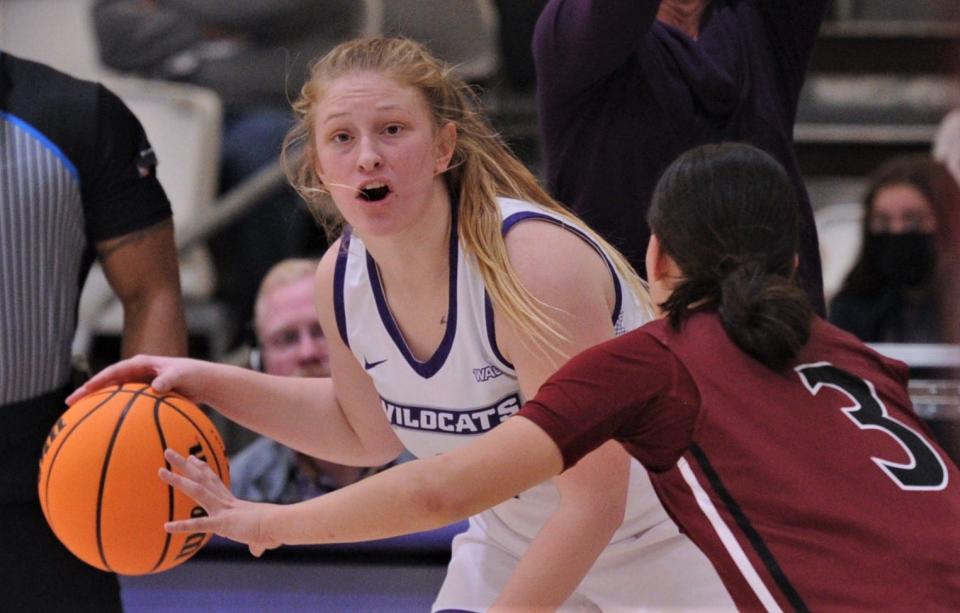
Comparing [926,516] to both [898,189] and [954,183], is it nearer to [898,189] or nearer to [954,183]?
[954,183]

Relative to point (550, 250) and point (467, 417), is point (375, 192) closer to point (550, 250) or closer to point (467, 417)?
point (550, 250)

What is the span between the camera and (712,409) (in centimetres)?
166

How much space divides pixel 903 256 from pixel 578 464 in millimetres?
2140

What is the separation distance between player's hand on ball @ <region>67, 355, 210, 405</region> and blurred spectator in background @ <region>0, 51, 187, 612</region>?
19cm

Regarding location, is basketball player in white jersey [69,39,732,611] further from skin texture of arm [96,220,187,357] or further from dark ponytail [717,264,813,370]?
dark ponytail [717,264,813,370]

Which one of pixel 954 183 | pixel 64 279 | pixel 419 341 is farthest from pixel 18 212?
pixel 954 183

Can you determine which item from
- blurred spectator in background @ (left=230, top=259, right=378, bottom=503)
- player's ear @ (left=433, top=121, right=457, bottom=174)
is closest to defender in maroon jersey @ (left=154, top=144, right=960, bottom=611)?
player's ear @ (left=433, top=121, right=457, bottom=174)

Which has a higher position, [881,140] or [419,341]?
[419,341]

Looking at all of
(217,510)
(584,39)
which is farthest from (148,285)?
(584,39)

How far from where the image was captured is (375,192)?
207 centimetres

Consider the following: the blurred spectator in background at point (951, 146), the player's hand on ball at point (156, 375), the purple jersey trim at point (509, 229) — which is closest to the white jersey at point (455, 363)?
the purple jersey trim at point (509, 229)

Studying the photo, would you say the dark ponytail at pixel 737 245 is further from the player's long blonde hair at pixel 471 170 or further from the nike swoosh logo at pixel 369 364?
the nike swoosh logo at pixel 369 364

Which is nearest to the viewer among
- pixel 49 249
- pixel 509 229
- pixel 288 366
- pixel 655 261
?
pixel 655 261

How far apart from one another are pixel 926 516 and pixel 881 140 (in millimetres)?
3659
